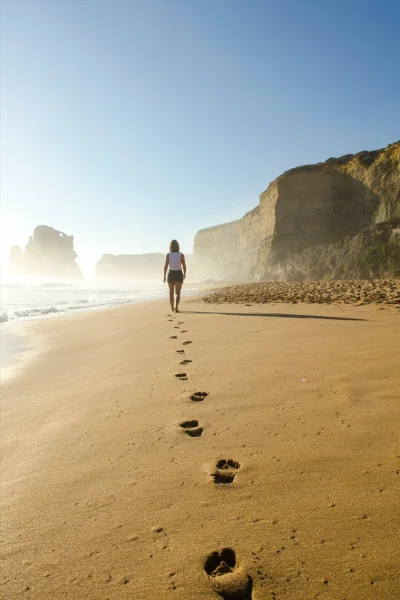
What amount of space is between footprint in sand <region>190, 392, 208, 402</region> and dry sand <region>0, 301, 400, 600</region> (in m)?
0.03

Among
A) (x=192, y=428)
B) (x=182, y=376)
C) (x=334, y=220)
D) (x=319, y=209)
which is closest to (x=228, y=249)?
(x=319, y=209)

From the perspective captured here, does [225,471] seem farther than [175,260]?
No

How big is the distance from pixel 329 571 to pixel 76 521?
909 mm

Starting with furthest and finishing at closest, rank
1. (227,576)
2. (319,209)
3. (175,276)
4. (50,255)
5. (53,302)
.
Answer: (50,255)
(319,209)
(53,302)
(175,276)
(227,576)

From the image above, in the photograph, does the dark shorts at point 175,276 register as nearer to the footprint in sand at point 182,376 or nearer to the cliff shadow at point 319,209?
the footprint in sand at point 182,376

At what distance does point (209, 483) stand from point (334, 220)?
29842 mm

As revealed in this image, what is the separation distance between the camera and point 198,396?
2602 millimetres

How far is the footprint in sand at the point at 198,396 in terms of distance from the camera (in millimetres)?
2525

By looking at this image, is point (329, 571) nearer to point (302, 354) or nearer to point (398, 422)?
point (398, 422)

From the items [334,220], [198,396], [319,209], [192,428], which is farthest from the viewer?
[319,209]

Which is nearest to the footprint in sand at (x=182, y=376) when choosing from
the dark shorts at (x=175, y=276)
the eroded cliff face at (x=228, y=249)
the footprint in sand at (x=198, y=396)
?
the footprint in sand at (x=198, y=396)

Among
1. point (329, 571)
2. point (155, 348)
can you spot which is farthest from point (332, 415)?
point (155, 348)

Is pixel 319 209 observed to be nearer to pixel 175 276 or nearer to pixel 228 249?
pixel 175 276

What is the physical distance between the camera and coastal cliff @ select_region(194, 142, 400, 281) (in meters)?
22.8
